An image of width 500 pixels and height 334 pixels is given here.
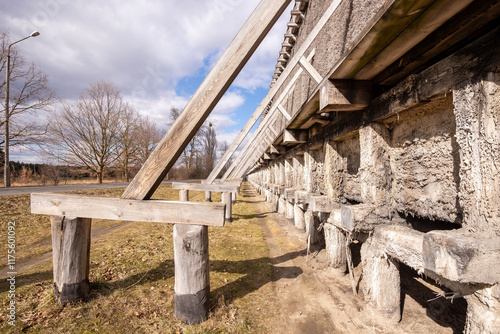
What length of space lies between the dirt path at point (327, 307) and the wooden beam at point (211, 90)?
2403mm

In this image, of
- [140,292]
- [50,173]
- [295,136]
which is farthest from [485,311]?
[50,173]

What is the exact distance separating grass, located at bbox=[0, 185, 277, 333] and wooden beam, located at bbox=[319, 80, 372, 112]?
2.90 metres

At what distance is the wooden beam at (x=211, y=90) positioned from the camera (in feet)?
7.14

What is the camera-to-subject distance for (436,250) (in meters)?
1.62

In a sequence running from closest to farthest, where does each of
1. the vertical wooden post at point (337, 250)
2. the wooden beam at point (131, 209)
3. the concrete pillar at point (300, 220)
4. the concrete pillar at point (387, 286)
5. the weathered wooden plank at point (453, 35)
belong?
1. the weathered wooden plank at point (453, 35)
2. the wooden beam at point (131, 209)
3. the concrete pillar at point (387, 286)
4. the vertical wooden post at point (337, 250)
5. the concrete pillar at point (300, 220)

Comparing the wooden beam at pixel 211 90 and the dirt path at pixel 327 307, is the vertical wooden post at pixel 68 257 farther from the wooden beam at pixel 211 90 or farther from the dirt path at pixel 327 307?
the dirt path at pixel 327 307

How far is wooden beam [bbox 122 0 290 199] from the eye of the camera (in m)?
2.18

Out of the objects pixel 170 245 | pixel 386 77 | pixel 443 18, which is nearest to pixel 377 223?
pixel 386 77

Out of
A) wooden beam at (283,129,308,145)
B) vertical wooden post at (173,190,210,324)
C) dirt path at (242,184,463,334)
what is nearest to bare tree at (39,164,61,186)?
wooden beam at (283,129,308,145)

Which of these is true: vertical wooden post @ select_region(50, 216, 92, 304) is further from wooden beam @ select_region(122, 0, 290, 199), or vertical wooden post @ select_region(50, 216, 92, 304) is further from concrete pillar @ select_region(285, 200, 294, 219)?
concrete pillar @ select_region(285, 200, 294, 219)

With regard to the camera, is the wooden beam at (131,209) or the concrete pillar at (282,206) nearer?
the wooden beam at (131,209)

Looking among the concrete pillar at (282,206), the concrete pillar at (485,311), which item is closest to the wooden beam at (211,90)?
the concrete pillar at (485,311)

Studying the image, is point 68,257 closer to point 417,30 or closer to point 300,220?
point 417,30

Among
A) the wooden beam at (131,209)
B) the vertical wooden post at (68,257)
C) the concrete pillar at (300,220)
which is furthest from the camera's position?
the concrete pillar at (300,220)
